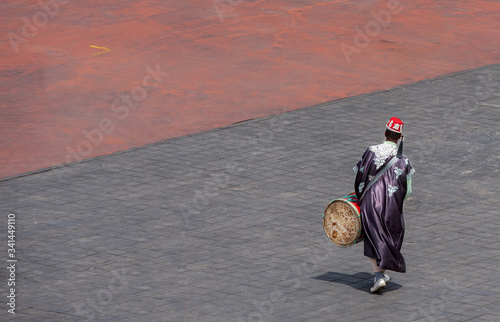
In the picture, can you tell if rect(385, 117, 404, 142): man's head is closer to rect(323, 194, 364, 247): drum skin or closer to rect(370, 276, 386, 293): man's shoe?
rect(323, 194, 364, 247): drum skin

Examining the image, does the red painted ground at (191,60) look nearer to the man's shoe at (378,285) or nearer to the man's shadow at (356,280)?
the man's shadow at (356,280)

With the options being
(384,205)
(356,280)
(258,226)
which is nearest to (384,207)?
(384,205)

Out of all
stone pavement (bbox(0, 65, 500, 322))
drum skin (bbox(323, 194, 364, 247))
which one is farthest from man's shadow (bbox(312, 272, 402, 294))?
drum skin (bbox(323, 194, 364, 247))

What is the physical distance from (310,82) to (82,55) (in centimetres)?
518

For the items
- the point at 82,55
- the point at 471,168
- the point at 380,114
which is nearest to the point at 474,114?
the point at 380,114

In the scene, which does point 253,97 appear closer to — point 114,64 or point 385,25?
point 114,64

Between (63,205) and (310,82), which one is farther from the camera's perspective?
(310,82)

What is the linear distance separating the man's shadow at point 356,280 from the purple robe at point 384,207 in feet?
0.94

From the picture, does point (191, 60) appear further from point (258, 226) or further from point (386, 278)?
point (386, 278)

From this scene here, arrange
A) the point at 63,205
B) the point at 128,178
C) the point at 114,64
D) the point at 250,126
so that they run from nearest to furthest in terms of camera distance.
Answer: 1. the point at 63,205
2. the point at 128,178
3. the point at 250,126
4. the point at 114,64

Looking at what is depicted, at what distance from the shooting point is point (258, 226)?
36.7 feet

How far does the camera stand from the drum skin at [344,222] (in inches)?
370

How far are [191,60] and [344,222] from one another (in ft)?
32.5

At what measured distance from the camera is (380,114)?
15562 mm
